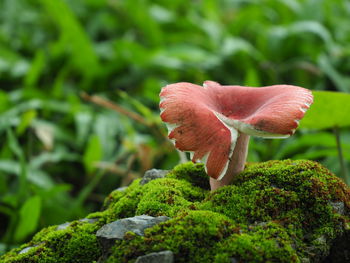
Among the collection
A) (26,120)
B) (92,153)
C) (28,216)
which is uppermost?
(26,120)

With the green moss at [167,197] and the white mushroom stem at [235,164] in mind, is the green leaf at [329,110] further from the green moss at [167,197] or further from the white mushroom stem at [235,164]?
the green moss at [167,197]

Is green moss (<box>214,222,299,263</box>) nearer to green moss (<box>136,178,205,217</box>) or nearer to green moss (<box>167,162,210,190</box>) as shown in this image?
green moss (<box>136,178,205,217</box>)

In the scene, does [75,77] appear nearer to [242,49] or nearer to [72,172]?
[72,172]

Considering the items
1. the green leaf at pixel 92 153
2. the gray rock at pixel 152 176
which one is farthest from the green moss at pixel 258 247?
the green leaf at pixel 92 153

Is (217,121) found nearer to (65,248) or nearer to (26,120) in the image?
(65,248)

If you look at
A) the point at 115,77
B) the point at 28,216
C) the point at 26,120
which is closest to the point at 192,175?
the point at 28,216

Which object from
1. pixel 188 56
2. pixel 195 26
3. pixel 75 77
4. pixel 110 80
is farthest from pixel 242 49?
pixel 75 77
